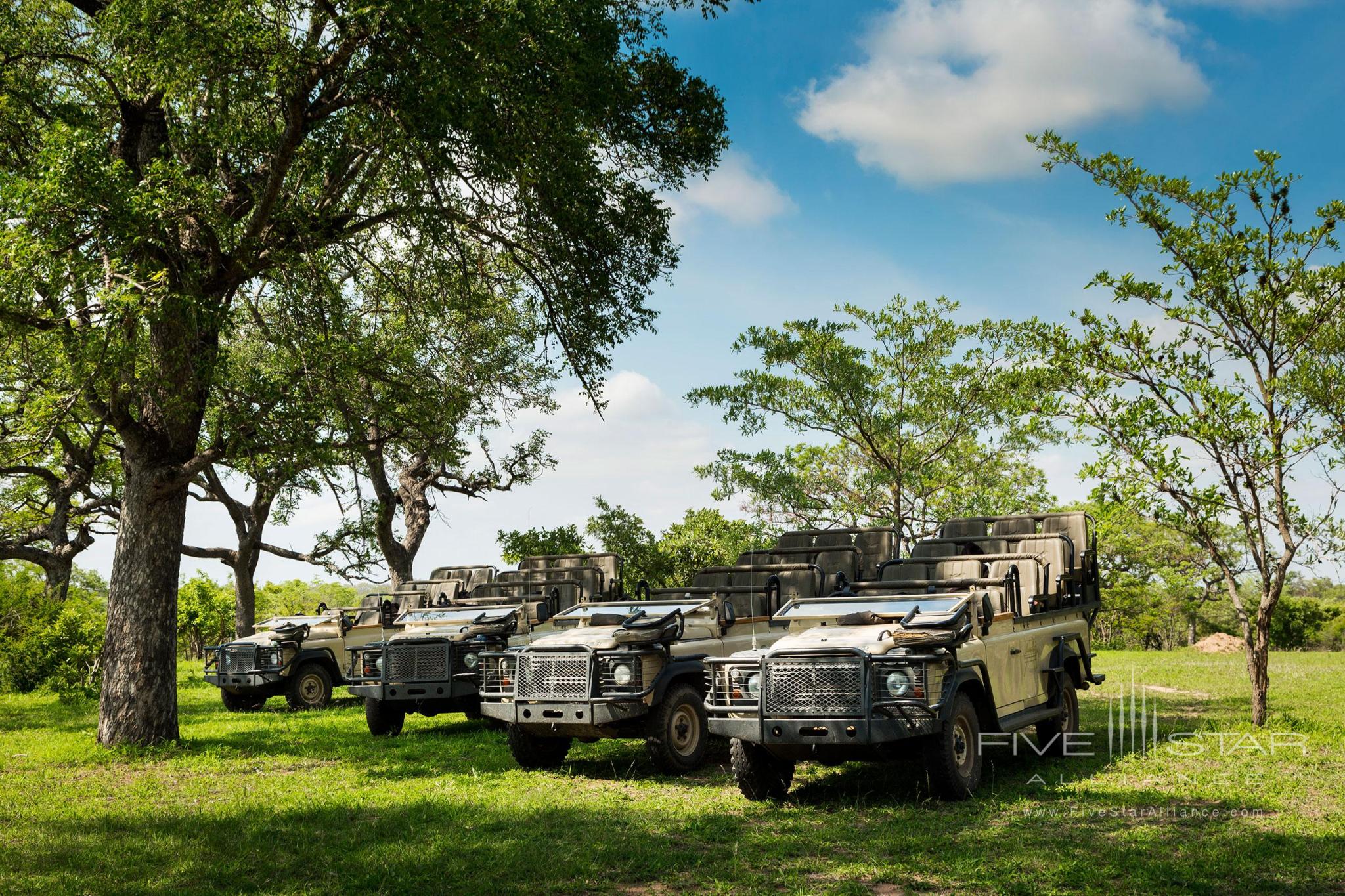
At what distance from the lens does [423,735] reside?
15.6 meters

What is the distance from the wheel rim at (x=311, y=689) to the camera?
19.2m

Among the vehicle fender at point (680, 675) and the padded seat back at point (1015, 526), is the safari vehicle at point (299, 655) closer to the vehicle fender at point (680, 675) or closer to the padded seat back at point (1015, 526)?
the vehicle fender at point (680, 675)

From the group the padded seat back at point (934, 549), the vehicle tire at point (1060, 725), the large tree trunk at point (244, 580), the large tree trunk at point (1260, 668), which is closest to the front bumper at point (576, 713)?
the vehicle tire at point (1060, 725)

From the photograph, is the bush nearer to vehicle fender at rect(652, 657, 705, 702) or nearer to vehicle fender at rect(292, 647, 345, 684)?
vehicle fender at rect(292, 647, 345, 684)

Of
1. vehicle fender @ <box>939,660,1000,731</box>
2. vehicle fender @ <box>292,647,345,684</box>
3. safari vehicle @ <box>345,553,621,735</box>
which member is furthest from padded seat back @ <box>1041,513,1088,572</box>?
vehicle fender @ <box>292,647,345,684</box>

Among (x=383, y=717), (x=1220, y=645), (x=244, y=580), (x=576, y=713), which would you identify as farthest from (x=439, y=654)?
(x=1220, y=645)

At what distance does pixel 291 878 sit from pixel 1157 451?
11.6 meters

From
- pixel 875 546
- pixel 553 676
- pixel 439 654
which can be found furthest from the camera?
pixel 875 546

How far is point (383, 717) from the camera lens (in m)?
15.4

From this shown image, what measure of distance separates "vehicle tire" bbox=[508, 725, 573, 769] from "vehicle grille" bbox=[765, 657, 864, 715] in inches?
147

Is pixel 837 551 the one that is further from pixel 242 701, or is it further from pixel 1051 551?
pixel 242 701

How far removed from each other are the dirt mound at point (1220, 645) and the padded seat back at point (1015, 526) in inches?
815

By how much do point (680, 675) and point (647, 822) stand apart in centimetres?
265

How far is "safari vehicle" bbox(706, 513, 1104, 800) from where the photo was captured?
29.7 feet
